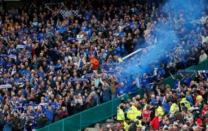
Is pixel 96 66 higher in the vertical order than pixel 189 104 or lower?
higher

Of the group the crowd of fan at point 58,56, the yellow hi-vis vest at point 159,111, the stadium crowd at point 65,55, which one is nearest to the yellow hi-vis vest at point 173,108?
the yellow hi-vis vest at point 159,111

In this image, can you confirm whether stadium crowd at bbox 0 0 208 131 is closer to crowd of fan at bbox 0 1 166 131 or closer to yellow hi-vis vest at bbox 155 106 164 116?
crowd of fan at bbox 0 1 166 131

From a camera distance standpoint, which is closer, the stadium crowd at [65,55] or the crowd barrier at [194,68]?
the stadium crowd at [65,55]

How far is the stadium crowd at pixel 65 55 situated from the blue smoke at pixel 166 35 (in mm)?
431

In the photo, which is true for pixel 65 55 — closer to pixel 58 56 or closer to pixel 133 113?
pixel 58 56

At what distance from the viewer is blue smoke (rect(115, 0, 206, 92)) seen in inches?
1238

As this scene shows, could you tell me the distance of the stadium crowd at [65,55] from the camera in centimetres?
2948

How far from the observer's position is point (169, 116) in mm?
25844

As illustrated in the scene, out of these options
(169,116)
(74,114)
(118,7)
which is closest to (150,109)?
(169,116)

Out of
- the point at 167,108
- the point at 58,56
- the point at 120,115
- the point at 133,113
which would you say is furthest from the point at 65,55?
the point at 167,108

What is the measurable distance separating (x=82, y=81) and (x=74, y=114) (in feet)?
5.76

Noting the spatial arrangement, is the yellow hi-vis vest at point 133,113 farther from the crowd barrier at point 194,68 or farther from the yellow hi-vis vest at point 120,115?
the crowd barrier at point 194,68

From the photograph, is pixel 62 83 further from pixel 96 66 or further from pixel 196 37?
pixel 196 37

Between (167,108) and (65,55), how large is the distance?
784 centimetres
